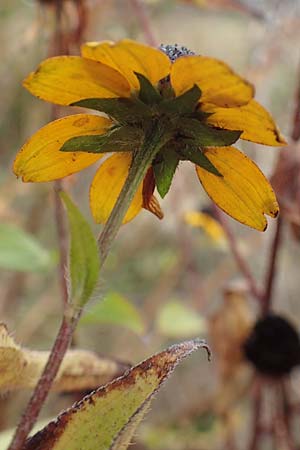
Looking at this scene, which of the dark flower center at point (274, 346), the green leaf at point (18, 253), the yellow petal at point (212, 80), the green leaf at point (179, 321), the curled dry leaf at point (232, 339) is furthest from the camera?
the green leaf at point (179, 321)

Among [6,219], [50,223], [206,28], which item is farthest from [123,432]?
[206,28]

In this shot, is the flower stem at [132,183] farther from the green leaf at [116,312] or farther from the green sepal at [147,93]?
the green leaf at [116,312]

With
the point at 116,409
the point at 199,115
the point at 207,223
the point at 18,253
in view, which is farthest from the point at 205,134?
the point at 207,223

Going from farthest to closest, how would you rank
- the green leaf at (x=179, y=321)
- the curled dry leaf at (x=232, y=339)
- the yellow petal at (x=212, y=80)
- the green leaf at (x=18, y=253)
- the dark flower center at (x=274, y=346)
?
the green leaf at (x=179, y=321)
the curled dry leaf at (x=232, y=339)
the dark flower center at (x=274, y=346)
the green leaf at (x=18, y=253)
the yellow petal at (x=212, y=80)

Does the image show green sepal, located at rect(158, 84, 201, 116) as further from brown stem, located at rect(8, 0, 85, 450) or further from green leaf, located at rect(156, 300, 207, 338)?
green leaf, located at rect(156, 300, 207, 338)

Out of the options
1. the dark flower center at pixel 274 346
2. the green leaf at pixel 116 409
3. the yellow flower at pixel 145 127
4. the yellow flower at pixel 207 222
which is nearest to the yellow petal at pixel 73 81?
the yellow flower at pixel 145 127
